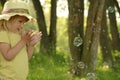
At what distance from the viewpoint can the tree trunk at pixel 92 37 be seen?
26.1 feet

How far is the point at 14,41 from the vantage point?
4488mm

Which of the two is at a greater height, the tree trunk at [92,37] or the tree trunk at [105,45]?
the tree trunk at [92,37]

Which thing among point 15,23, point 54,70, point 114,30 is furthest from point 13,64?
point 114,30

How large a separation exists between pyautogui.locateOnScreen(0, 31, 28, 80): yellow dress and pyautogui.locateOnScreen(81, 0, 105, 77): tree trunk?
3.62 metres

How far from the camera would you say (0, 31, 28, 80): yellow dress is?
4.42 metres

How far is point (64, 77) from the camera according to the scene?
891 centimetres

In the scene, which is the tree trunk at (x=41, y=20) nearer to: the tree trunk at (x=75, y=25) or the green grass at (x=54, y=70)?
the green grass at (x=54, y=70)

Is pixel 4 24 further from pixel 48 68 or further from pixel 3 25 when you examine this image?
pixel 48 68

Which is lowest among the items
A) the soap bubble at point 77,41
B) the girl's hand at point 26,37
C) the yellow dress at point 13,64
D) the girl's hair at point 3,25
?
the soap bubble at point 77,41

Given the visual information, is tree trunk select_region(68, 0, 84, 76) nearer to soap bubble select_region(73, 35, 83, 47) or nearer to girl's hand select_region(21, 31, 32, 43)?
soap bubble select_region(73, 35, 83, 47)

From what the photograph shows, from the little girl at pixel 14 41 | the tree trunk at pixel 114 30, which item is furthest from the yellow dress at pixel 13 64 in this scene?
the tree trunk at pixel 114 30

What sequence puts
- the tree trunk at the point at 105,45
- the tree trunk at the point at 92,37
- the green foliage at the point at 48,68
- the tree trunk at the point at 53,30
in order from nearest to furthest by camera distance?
1. the tree trunk at the point at 92,37
2. the green foliage at the point at 48,68
3. the tree trunk at the point at 105,45
4. the tree trunk at the point at 53,30

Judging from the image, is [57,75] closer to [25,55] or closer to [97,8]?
[97,8]

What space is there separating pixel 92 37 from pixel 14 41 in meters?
3.79
